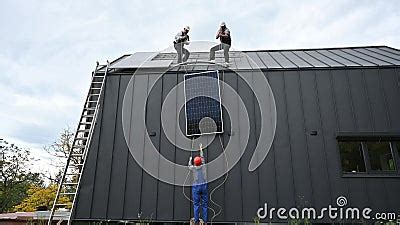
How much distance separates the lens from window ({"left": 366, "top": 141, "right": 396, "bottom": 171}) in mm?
5945

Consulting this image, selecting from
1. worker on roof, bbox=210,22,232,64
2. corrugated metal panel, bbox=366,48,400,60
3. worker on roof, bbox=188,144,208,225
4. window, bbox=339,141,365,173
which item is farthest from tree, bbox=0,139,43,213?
corrugated metal panel, bbox=366,48,400,60

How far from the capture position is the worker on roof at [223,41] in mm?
7684

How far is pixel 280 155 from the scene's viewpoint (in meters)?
6.06

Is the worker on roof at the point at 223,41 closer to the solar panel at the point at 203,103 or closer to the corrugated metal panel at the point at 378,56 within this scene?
the solar panel at the point at 203,103

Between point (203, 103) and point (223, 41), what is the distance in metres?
2.09

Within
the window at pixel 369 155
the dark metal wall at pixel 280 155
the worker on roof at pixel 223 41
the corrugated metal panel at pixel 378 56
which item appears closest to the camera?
the dark metal wall at pixel 280 155

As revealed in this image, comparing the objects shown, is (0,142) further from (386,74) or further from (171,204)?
(386,74)

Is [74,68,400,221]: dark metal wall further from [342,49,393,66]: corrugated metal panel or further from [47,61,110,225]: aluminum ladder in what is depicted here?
[342,49,393,66]: corrugated metal panel

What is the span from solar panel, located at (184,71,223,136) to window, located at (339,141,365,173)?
2308 mm

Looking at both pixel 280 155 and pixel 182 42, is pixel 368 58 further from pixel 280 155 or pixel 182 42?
pixel 182 42

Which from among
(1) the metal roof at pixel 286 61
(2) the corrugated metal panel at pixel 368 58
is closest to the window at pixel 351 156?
(1) the metal roof at pixel 286 61

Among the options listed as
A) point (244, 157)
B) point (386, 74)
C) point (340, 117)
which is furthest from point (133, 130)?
point (386, 74)

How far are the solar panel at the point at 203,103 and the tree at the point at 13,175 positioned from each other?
1704 centimetres

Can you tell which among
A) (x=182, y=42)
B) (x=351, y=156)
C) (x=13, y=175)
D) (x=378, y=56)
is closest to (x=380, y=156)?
(x=351, y=156)
